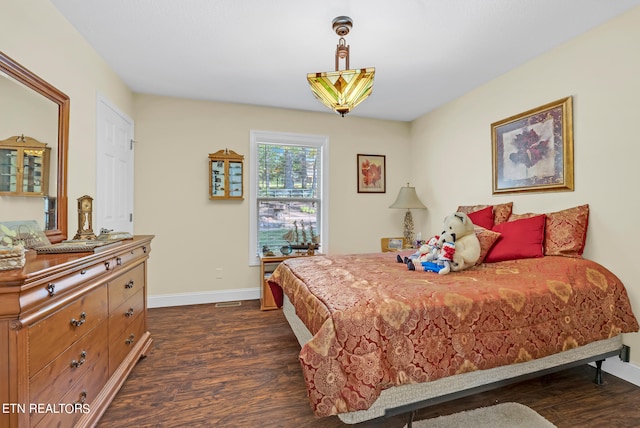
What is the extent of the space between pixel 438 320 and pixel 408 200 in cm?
273

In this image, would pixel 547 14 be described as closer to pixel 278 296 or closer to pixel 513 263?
pixel 513 263

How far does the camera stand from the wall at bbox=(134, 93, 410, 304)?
3.53m

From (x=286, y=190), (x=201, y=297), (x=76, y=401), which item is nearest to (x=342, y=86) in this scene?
(x=76, y=401)

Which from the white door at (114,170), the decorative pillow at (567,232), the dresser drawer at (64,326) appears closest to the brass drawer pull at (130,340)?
the dresser drawer at (64,326)

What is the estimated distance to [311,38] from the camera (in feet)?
7.70

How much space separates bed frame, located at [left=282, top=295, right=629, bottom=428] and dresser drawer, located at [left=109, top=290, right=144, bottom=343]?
46.3 inches

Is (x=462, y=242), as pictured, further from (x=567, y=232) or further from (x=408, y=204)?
(x=408, y=204)

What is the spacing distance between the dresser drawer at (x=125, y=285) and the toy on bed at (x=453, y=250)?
2.04 m

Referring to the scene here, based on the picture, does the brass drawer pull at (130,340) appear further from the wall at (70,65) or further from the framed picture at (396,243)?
the framed picture at (396,243)

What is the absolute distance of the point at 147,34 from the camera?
2.32m

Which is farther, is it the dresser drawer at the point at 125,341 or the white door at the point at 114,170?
the white door at the point at 114,170

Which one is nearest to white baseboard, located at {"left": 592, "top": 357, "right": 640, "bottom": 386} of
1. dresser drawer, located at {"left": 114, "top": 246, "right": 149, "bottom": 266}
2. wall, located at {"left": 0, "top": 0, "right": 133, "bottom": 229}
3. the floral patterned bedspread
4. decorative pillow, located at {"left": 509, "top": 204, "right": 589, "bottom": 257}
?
the floral patterned bedspread

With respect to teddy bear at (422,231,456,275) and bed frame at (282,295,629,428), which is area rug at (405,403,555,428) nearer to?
bed frame at (282,295,629,428)

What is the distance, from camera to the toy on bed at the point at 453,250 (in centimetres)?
219
